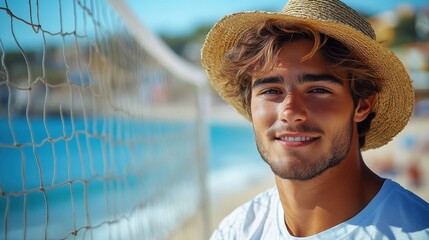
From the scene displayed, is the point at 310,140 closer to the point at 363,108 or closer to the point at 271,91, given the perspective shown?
the point at 271,91

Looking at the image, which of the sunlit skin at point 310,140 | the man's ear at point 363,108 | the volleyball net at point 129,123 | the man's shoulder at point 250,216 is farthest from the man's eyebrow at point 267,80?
the volleyball net at point 129,123

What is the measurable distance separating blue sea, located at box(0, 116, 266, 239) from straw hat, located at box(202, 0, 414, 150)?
2.09ft

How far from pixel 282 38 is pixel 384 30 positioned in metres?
40.2

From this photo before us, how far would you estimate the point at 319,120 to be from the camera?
1.61m

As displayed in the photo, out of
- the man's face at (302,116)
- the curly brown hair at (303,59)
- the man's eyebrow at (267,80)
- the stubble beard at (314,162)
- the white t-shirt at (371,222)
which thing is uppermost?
the curly brown hair at (303,59)

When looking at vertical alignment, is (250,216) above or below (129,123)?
below

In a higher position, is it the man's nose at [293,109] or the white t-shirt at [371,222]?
the man's nose at [293,109]

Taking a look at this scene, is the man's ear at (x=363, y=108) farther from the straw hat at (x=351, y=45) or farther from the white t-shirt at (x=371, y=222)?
the white t-shirt at (x=371, y=222)

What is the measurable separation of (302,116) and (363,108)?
0.33 meters

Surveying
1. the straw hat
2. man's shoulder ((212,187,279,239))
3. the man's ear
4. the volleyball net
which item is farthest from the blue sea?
the man's ear

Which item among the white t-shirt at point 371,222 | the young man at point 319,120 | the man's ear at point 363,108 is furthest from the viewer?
the man's ear at point 363,108

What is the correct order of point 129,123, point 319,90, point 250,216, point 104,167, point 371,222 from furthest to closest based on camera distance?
point 129,123
point 104,167
point 250,216
point 319,90
point 371,222

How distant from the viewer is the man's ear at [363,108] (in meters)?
1.78

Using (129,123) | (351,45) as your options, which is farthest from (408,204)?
(129,123)
